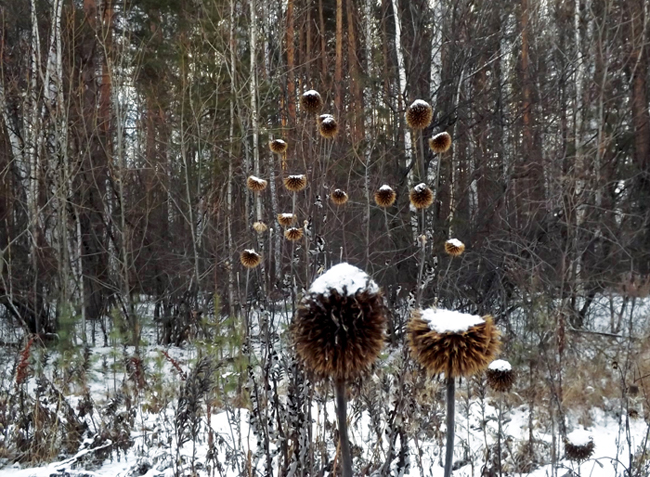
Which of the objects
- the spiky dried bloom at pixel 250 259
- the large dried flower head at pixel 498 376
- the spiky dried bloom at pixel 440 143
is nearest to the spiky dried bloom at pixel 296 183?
the spiky dried bloom at pixel 250 259

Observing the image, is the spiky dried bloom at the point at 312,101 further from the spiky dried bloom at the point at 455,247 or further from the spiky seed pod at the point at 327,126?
the spiky dried bloom at the point at 455,247

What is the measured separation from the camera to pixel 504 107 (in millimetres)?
8148

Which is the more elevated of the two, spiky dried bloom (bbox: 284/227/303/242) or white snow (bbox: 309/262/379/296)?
spiky dried bloom (bbox: 284/227/303/242)

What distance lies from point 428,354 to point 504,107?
7.36 metres

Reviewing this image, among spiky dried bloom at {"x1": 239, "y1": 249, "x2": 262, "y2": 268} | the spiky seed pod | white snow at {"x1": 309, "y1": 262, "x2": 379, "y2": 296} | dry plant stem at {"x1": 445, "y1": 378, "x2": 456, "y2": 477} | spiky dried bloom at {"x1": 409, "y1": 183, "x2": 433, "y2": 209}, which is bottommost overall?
dry plant stem at {"x1": 445, "y1": 378, "x2": 456, "y2": 477}

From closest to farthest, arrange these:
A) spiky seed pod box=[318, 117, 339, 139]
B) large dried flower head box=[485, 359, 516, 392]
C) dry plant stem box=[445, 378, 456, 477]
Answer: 1. dry plant stem box=[445, 378, 456, 477]
2. large dried flower head box=[485, 359, 516, 392]
3. spiky seed pod box=[318, 117, 339, 139]

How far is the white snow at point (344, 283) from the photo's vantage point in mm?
1356

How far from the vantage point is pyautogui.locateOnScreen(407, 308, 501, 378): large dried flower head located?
151cm

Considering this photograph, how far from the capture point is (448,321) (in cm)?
154

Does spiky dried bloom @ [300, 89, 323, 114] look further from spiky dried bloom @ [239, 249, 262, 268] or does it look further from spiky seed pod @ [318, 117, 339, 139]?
spiky dried bloom @ [239, 249, 262, 268]

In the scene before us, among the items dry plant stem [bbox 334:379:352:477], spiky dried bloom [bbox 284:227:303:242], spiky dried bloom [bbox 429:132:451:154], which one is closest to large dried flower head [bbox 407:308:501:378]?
dry plant stem [bbox 334:379:352:477]

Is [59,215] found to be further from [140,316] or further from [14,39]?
[14,39]

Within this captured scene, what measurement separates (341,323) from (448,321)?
35 cm

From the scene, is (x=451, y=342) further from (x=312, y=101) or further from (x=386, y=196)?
(x=312, y=101)
